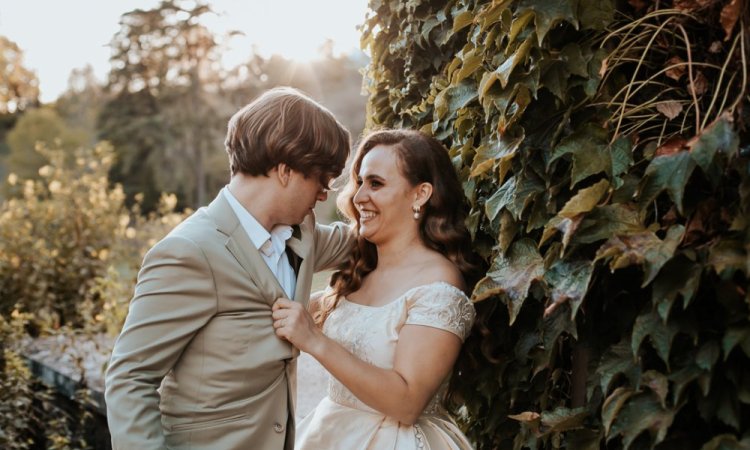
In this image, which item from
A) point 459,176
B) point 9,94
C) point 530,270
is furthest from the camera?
point 9,94

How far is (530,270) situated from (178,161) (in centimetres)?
3058

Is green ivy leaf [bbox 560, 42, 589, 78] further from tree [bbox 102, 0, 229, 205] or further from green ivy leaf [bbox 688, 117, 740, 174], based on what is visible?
tree [bbox 102, 0, 229, 205]

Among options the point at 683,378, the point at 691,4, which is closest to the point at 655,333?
the point at 683,378

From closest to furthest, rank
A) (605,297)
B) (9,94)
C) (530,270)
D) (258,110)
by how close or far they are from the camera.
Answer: (605,297) → (530,270) → (258,110) → (9,94)

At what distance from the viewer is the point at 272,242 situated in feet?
7.79

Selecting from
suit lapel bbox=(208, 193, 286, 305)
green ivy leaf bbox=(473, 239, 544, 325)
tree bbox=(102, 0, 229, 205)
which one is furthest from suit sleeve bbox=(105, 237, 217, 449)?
tree bbox=(102, 0, 229, 205)

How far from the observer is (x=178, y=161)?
1217 inches

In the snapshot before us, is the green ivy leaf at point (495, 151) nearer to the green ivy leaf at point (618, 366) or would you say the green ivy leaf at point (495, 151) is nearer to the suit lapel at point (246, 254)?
the green ivy leaf at point (618, 366)

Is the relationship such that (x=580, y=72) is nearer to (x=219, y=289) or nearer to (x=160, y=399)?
(x=219, y=289)

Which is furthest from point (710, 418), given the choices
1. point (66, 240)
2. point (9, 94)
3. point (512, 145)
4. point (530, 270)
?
point (9, 94)

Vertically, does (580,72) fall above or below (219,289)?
above

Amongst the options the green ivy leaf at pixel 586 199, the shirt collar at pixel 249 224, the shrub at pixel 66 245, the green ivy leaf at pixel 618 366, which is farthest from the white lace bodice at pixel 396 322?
the shrub at pixel 66 245

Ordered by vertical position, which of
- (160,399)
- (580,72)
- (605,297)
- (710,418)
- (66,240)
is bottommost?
(66,240)

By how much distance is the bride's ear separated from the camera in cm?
252
